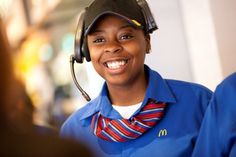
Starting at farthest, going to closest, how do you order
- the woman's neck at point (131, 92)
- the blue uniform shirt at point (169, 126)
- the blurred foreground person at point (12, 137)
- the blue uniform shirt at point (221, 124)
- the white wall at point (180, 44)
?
1. the white wall at point (180, 44)
2. the woman's neck at point (131, 92)
3. the blue uniform shirt at point (169, 126)
4. the blue uniform shirt at point (221, 124)
5. the blurred foreground person at point (12, 137)

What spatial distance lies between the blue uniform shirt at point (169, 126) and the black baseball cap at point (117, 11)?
207 mm

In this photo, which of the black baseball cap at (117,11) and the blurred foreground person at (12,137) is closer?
the blurred foreground person at (12,137)

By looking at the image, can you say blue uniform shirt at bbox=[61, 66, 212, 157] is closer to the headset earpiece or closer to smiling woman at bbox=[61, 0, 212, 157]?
smiling woman at bbox=[61, 0, 212, 157]

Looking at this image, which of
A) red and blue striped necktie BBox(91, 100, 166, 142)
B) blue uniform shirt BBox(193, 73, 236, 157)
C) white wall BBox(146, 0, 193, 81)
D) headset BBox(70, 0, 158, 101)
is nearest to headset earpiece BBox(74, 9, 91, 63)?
headset BBox(70, 0, 158, 101)

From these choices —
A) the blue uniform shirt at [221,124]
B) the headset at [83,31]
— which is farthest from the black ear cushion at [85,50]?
the blue uniform shirt at [221,124]

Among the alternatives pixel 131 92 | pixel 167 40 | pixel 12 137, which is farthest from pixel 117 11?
pixel 167 40

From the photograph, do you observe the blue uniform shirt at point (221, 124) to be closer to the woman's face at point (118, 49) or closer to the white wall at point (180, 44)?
the woman's face at point (118, 49)

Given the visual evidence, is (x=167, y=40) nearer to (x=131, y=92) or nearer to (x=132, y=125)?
(x=131, y=92)

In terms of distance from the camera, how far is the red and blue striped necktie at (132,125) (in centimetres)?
107

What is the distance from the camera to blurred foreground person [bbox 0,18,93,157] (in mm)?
259

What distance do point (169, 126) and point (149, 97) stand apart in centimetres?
11

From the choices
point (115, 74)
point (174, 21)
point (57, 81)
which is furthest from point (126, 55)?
point (57, 81)

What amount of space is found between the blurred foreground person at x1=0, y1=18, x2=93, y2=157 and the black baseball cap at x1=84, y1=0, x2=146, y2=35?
2.76 ft

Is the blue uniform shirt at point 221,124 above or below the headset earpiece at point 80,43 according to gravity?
below
